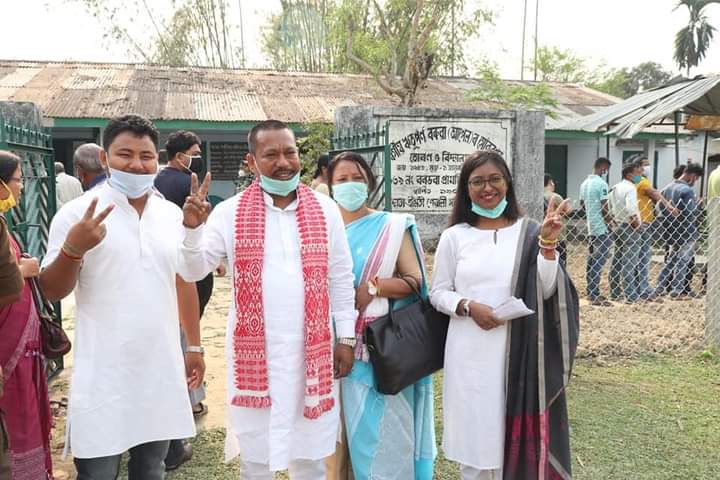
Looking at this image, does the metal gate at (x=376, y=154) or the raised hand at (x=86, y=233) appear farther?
the metal gate at (x=376, y=154)

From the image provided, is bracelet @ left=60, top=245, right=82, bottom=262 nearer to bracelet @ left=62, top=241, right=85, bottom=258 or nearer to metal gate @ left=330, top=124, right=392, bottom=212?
→ bracelet @ left=62, top=241, right=85, bottom=258

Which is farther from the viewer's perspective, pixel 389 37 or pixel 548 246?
pixel 389 37

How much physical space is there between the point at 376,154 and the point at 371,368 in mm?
2061

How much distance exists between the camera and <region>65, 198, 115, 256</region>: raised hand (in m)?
1.88

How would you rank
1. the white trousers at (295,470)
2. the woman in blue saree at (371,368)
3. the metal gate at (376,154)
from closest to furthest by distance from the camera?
the white trousers at (295,470), the woman in blue saree at (371,368), the metal gate at (376,154)

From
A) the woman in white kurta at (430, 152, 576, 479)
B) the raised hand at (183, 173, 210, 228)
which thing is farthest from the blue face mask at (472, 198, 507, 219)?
the raised hand at (183, 173, 210, 228)

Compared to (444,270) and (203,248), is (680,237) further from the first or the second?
(203,248)

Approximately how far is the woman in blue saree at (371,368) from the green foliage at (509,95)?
10.2 meters

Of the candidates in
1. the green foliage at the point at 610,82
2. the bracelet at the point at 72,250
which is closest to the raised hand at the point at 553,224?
the bracelet at the point at 72,250

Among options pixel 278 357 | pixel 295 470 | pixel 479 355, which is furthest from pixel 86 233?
pixel 479 355

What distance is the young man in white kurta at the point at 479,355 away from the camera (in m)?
2.46

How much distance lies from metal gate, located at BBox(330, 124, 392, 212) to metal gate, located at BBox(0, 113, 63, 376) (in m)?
2.13

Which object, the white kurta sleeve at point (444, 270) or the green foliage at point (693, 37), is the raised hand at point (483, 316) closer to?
the white kurta sleeve at point (444, 270)

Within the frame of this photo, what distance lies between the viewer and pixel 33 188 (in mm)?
4281
